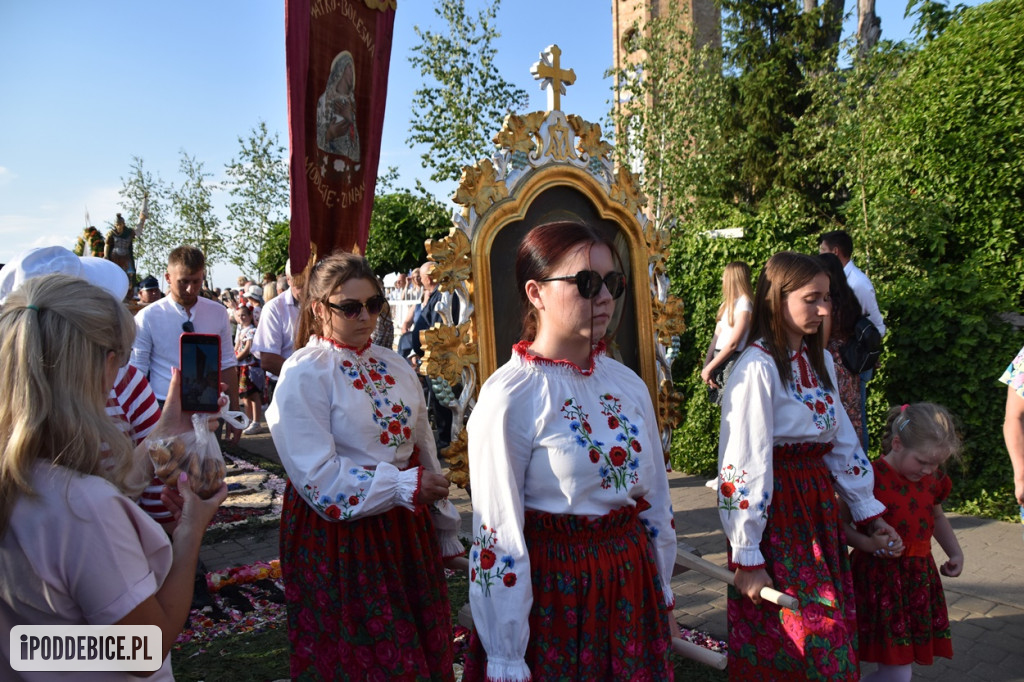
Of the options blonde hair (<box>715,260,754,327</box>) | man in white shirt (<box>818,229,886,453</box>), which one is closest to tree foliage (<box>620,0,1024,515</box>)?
man in white shirt (<box>818,229,886,453</box>)

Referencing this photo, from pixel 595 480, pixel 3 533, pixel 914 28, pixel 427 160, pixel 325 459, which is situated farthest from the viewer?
pixel 427 160

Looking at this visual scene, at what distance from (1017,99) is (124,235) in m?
10.2

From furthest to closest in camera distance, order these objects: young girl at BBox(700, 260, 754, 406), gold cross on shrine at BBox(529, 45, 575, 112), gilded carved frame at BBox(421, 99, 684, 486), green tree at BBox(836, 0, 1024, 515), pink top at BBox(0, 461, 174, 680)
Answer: green tree at BBox(836, 0, 1024, 515) < young girl at BBox(700, 260, 754, 406) < gold cross on shrine at BBox(529, 45, 575, 112) < gilded carved frame at BBox(421, 99, 684, 486) < pink top at BBox(0, 461, 174, 680)

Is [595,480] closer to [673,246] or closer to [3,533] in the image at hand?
[3,533]

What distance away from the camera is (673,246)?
7.62m

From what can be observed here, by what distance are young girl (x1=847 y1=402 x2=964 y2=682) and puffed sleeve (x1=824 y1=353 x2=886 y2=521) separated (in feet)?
0.36

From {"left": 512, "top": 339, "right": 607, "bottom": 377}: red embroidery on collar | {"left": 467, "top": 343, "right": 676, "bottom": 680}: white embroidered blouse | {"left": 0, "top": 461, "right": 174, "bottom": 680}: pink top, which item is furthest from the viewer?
{"left": 512, "top": 339, "right": 607, "bottom": 377}: red embroidery on collar

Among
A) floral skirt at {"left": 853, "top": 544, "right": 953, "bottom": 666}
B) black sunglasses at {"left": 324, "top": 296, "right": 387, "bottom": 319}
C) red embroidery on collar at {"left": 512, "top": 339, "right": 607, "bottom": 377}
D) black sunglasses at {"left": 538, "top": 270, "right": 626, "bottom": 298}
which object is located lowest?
floral skirt at {"left": 853, "top": 544, "right": 953, "bottom": 666}

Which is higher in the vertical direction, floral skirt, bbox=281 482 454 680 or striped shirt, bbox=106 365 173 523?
striped shirt, bbox=106 365 173 523

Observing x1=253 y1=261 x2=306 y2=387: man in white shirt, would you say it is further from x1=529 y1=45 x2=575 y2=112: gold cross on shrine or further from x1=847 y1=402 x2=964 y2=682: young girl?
x1=847 y1=402 x2=964 y2=682: young girl

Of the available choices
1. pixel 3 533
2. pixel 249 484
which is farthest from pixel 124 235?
pixel 3 533

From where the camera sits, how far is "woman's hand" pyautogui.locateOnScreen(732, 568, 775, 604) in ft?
8.03

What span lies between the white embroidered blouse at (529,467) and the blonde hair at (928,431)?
1428 millimetres

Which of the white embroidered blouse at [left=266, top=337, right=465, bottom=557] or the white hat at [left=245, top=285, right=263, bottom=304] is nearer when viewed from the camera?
the white embroidered blouse at [left=266, top=337, right=465, bottom=557]
